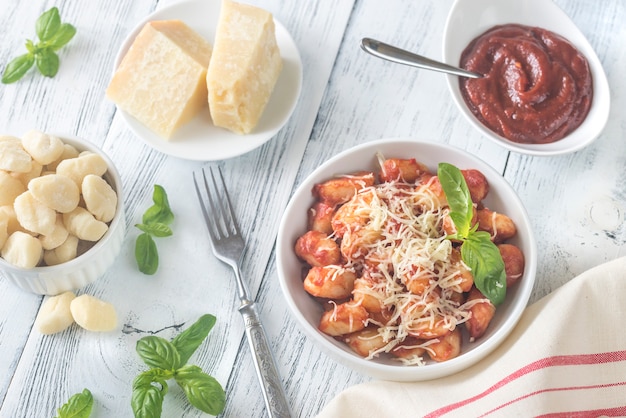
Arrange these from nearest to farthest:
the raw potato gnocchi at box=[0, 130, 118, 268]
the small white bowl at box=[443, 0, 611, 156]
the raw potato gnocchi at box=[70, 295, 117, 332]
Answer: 1. the raw potato gnocchi at box=[0, 130, 118, 268]
2. the raw potato gnocchi at box=[70, 295, 117, 332]
3. the small white bowl at box=[443, 0, 611, 156]

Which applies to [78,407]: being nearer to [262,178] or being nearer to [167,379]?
[167,379]

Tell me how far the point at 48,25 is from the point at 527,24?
159 centimetres

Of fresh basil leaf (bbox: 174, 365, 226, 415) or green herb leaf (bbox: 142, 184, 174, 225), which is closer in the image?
fresh basil leaf (bbox: 174, 365, 226, 415)

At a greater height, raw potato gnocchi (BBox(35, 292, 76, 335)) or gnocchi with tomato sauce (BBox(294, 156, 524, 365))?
gnocchi with tomato sauce (BBox(294, 156, 524, 365))

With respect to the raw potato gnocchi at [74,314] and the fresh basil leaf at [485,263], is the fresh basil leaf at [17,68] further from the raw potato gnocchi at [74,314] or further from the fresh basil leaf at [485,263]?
the fresh basil leaf at [485,263]

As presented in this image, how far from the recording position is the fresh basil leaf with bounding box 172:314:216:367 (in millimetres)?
2287

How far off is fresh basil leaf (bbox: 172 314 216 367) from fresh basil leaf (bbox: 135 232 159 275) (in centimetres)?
23

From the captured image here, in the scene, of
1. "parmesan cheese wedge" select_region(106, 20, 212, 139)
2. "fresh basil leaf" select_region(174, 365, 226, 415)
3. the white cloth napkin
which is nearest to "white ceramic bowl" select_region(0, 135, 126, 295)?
"parmesan cheese wedge" select_region(106, 20, 212, 139)

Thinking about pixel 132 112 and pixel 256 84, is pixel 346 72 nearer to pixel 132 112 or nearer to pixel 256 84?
pixel 256 84

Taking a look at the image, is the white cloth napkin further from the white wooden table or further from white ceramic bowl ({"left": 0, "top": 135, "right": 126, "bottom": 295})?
white ceramic bowl ({"left": 0, "top": 135, "right": 126, "bottom": 295})

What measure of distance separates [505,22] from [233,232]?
1.15 m

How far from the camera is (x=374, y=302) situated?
6.86ft

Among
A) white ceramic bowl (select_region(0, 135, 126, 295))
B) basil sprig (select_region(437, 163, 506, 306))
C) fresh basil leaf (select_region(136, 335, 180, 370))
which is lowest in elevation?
fresh basil leaf (select_region(136, 335, 180, 370))

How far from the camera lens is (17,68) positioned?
2.68m
